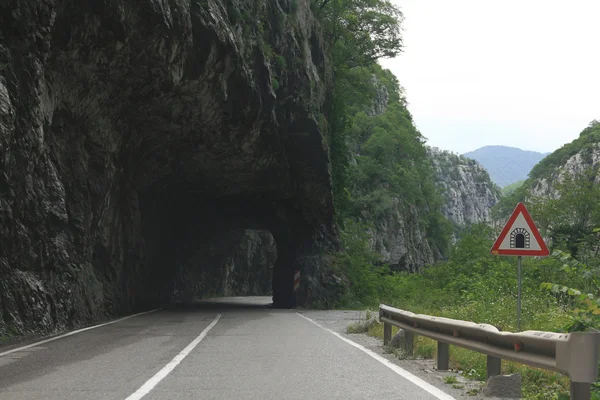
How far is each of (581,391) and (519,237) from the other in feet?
19.0

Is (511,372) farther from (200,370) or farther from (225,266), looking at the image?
(225,266)

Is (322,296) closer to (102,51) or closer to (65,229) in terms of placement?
(65,229)

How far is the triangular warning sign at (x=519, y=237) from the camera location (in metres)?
10.2

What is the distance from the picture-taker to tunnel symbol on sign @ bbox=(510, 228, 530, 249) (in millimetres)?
10289

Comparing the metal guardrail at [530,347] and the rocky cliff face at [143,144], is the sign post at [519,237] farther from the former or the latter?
the rocky cliff face at [143,144]

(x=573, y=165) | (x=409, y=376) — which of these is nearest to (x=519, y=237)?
(x=409, y=376)

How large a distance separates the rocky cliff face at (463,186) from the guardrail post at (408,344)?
150 meters

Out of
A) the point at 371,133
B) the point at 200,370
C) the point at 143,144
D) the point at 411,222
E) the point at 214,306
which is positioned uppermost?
the point at 371,133

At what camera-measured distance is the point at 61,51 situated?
594 inches

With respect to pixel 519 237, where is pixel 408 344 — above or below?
below

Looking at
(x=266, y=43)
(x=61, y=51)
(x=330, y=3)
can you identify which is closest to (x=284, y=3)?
(x=266, y=43)

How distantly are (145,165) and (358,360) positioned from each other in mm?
17075

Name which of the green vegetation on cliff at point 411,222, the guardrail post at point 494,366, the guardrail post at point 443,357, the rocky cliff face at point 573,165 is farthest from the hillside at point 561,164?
the guardrail post at point 494,366

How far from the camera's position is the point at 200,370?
8312mm
